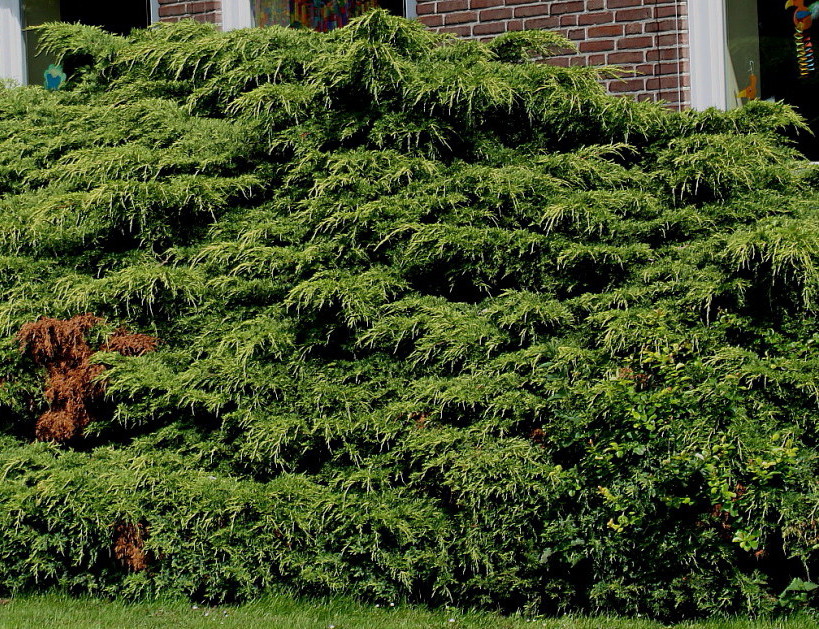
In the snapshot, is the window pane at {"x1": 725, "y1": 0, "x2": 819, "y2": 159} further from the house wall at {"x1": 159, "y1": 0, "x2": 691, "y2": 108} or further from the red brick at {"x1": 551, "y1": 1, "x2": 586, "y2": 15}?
the red brick at {"x1": 551, "y1": 1, "x2": 586, "y2": 15}

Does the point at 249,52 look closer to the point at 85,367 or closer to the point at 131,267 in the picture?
the point at 131,267

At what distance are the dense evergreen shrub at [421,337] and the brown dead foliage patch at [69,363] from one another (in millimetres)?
74

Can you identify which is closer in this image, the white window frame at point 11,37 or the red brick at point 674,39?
the red brick at point 674,39

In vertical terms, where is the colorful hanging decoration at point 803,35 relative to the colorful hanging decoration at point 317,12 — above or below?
below

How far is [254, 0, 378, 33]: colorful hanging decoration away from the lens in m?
8.15

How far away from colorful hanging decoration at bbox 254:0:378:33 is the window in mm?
3059

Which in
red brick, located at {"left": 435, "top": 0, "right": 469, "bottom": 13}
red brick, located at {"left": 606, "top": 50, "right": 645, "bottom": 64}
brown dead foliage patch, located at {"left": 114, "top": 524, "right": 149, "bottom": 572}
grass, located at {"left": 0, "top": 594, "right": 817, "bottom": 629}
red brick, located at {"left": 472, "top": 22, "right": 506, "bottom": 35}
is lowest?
grass, located at {"left": 0, "top": 594, "right": 817, "bottom": 629}

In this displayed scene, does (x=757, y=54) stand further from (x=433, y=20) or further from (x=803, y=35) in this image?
(x=433, y=20)

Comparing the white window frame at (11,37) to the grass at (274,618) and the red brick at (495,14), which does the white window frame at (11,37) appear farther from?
the grass at (274,618)

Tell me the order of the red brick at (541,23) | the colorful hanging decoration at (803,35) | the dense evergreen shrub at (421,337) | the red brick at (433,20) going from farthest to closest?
1. the red brick at (433,20)
2. the red brick at (541,23)
3. the colorful hanging decoration at (803,35)
4. the dense evergreen shrub at (421,337)

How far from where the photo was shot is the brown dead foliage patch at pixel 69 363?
4664 mm

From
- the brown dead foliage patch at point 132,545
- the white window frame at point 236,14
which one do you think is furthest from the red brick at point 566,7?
the brown dead foliage patch at point 132,545

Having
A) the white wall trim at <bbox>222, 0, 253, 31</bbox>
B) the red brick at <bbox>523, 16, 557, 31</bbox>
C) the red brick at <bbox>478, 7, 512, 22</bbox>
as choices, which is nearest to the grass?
the red brick at <bbox>523, 16, 557, 31</bbox>

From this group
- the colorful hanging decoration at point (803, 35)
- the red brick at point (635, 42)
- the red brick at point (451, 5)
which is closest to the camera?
the colorful hanging decoration at point (803, 35)
